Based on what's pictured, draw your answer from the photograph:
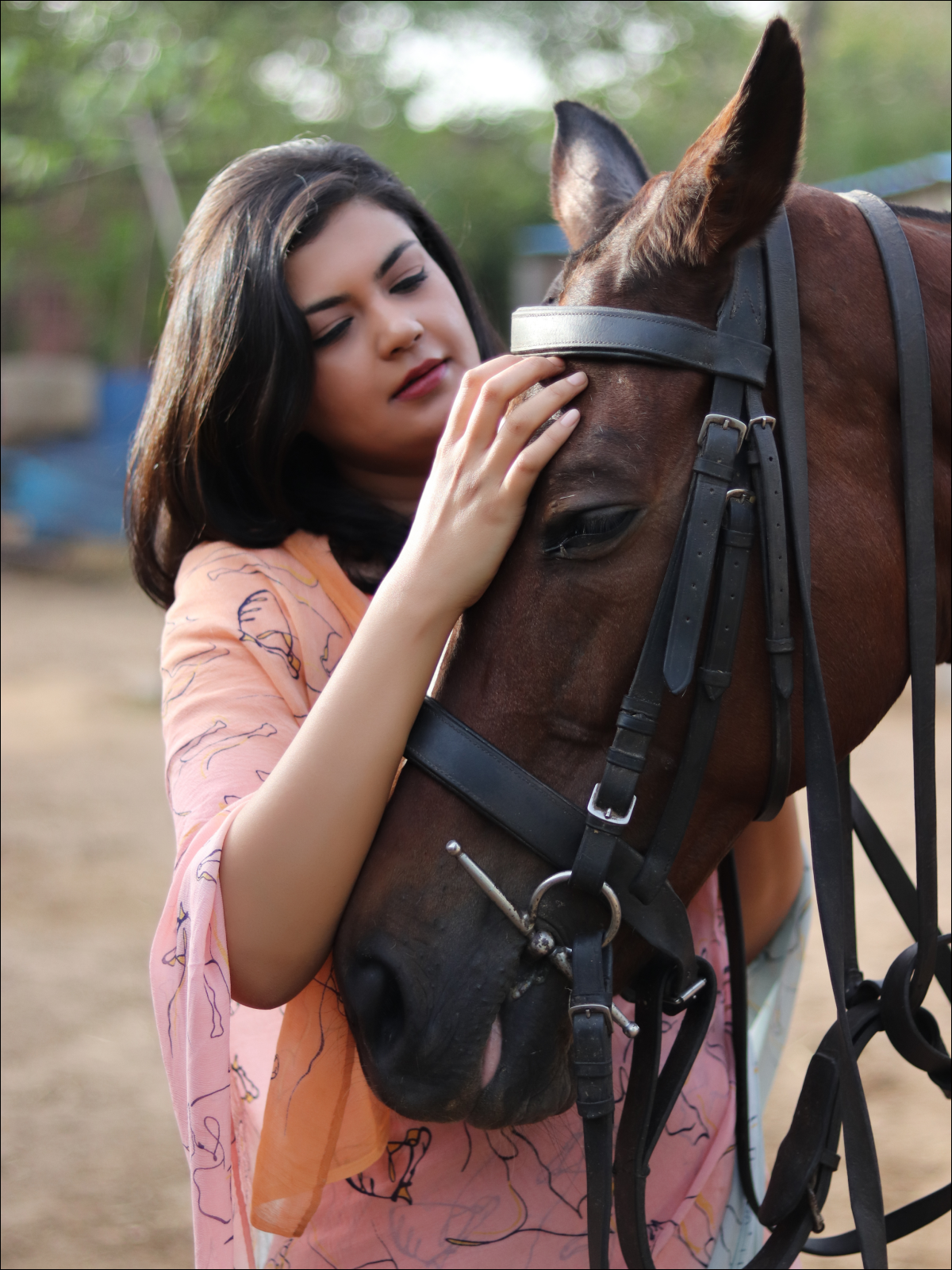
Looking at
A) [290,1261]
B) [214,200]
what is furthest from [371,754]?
[214,200]

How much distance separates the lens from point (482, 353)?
6.88 ft

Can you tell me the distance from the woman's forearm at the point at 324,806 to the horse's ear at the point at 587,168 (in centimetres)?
85

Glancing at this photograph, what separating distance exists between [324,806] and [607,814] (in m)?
0.32

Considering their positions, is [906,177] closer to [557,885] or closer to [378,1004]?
[557,885]

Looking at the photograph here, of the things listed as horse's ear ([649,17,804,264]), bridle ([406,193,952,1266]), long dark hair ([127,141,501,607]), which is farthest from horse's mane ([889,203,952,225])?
long dark hair ([127,141,501,607])

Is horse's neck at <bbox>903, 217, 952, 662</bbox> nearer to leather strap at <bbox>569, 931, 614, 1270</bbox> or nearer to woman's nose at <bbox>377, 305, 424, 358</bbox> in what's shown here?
leather strap at <bbox>569, 931, 614, 1270</bbox>

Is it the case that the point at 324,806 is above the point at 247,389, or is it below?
below

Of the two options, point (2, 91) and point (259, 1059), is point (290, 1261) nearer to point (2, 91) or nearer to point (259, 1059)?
point (259, 1059)

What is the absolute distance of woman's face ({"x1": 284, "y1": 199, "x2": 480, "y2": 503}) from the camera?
5.47 ft

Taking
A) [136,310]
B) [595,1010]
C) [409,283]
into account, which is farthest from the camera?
[136,310]

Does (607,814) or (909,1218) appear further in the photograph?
(909,1218)

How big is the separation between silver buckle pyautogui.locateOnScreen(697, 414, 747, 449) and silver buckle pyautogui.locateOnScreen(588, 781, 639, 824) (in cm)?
41

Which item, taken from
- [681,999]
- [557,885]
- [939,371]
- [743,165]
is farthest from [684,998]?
[743,165]

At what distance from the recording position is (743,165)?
3.92 ft
